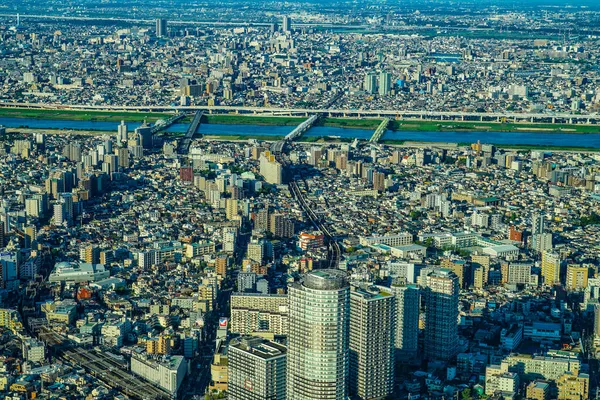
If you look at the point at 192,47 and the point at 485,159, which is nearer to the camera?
the point at 485,159

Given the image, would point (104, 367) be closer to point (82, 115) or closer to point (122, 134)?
point (122, 134)

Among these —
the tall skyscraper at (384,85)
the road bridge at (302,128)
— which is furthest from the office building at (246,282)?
the tall skyscraper at (384,85)

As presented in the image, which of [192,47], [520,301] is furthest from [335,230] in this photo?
[192,47]

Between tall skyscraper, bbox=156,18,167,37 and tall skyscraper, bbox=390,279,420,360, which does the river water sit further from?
tall skyscraper, bbox=156,18,167,37

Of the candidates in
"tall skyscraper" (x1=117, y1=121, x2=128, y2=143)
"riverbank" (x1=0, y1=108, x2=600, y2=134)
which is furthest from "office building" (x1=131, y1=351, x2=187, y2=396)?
"riverbank" (x1=0, y1=108, x2=600, y2=134)

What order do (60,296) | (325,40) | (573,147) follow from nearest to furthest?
(60,296)
(573,147)
(325,40)

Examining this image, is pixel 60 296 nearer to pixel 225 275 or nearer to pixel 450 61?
pixel 225 275

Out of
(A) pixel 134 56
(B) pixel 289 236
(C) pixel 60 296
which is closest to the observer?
(C) pixel 60 296

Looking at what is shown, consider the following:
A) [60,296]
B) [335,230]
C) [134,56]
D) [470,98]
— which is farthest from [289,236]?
[134,56]
